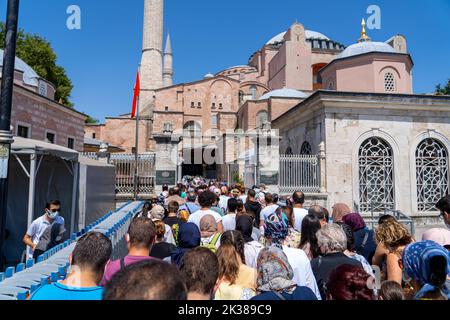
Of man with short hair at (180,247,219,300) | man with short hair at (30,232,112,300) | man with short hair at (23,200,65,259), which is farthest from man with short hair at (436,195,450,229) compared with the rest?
man with short hair at (23,200,65,259)

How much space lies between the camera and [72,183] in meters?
8.77

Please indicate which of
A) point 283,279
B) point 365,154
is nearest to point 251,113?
point 365,154

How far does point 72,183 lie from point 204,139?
3186cm

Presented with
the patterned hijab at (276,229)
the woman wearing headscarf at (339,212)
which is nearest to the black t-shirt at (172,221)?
the patterned hijab at (276,229)

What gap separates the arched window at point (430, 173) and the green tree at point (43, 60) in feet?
90.8

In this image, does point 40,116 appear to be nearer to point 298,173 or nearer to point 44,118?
point 44,118

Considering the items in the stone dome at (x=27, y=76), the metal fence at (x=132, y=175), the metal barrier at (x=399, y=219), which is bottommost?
the metal barrier at (x=399, y=219)

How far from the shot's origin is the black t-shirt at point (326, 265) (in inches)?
105

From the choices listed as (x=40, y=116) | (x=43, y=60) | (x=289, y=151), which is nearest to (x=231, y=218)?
(x=289, y=151)

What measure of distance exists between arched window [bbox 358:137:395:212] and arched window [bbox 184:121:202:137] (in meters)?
27.8

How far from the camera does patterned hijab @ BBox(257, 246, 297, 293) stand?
6.73 feet

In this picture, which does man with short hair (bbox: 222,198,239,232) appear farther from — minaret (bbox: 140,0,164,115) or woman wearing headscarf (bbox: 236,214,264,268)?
minaret (bbox: 140,0,164,115)

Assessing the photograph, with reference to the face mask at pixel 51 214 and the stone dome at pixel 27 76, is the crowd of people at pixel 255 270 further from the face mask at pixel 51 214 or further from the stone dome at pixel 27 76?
the stone dome at pixel 27 76
